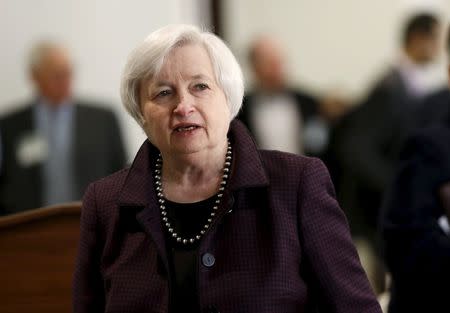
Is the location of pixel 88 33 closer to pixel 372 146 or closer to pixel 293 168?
pixel 372 146

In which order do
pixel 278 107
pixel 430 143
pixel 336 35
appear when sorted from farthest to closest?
pixel 336 35 → pixel 278 107 → pixel 430 143

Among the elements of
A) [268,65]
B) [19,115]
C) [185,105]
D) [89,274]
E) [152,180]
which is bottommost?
[19,115]

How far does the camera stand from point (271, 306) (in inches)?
102

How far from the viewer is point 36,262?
3236 millimetres

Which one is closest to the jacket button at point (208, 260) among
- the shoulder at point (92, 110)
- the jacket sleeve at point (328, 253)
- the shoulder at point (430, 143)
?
the jacket sleeve at point (328, 253)

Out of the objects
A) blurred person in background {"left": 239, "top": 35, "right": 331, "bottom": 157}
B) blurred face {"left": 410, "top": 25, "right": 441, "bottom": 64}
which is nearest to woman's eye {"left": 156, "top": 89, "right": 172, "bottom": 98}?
blurred person in background {"left": 239, "top": 35, "right": 331, "bottom": 157}

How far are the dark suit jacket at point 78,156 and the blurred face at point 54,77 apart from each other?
0.12 m

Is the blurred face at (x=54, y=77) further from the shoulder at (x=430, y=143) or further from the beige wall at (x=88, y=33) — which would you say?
the shoulder at (x=430, y=143)

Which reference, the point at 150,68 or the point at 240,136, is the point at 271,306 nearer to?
the point at 240,136

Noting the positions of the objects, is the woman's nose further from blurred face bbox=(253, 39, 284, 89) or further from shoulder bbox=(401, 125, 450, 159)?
blurred face bbox=(253, 39, 284, 89)

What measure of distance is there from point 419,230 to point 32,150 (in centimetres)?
393

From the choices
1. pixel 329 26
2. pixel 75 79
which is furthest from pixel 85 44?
pixel 329 26

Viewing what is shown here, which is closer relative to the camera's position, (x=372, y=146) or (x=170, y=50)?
(x=170, y=50)

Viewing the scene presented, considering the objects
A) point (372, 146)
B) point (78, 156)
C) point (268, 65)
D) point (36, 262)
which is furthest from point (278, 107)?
point (36, 262)
